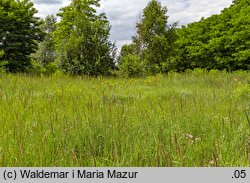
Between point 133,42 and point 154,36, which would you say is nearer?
point 154,36

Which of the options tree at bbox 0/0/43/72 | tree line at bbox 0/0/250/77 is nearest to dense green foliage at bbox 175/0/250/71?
tree line at bbox 0/0/250/77

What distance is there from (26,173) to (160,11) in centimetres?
1939

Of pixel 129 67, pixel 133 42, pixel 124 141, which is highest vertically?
pixel 133 42

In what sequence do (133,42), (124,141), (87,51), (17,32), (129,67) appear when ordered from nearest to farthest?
(124,141) < (87,51) < (129,67) < (133,42) < (17,32)

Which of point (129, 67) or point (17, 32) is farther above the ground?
point (17, 32)

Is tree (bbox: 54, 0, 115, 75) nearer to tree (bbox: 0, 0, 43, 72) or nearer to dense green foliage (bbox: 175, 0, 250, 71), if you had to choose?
tree (bbox: 0, 0, 43, 72)

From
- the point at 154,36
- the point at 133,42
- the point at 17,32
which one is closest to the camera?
the point at 154,36

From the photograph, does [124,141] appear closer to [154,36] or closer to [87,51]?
[87,51]

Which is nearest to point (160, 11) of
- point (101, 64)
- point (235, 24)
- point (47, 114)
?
point (101, 64)

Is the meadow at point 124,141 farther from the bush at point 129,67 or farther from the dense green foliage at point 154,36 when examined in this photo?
the dense green foliage at point 154,36

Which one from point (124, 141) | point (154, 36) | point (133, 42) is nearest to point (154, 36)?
point (154, 36)

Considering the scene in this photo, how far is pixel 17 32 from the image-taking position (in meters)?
24.8

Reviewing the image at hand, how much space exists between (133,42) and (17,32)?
10153 mm

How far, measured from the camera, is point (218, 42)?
2697cm
